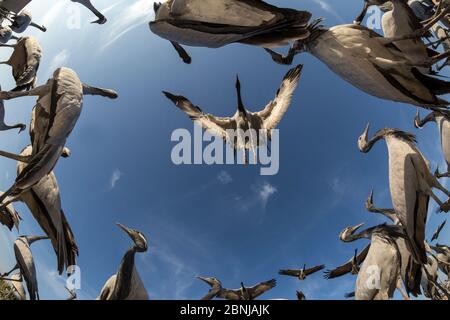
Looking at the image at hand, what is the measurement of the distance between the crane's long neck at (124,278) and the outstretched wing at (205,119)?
13.5 ft

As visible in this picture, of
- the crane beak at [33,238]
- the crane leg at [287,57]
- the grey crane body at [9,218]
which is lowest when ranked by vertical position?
the crane beak at [33,238]

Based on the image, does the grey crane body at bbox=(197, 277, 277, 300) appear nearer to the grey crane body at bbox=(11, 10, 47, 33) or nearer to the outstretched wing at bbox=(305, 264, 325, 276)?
the outstretched wing at bbox=(305, 264, 325, 276)

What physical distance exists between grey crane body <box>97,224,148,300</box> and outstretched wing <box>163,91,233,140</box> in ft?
12.4

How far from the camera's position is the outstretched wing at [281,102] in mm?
7828

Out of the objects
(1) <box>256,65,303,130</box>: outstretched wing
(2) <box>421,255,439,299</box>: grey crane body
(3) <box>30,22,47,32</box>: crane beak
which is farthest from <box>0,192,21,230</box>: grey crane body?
(2) <box>421,255,439,299</box>: grey crane body

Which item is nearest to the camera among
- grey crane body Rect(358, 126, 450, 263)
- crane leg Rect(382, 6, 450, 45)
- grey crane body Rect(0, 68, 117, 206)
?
grey crane body Rect(0, 68, 117, 206)

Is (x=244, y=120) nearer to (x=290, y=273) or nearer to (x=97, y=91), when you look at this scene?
(x=97, y=91)

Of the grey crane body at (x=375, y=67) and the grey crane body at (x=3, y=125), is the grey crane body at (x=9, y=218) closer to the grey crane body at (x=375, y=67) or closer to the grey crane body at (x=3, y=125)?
the grey crane body at (x=3, y=125)

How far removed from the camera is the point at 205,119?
8344 mm

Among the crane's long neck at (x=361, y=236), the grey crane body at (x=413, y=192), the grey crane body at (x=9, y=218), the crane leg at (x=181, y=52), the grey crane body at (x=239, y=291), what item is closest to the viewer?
the crane leg at (x=181, y=52)

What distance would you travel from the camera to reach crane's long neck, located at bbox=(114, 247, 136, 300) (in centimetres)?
482

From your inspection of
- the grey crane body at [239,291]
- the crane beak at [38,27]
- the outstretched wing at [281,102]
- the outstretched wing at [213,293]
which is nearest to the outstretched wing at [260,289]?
the grey crane body at [239,291]

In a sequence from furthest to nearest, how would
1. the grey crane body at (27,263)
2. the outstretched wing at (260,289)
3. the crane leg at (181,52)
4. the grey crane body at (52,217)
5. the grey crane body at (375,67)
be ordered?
the outstretched wing at (260,289) < the grey crane body at (27,263) < the crane leg at (181,52) < the grey crane body at (52,217) < the grey crane body at (375,67)
